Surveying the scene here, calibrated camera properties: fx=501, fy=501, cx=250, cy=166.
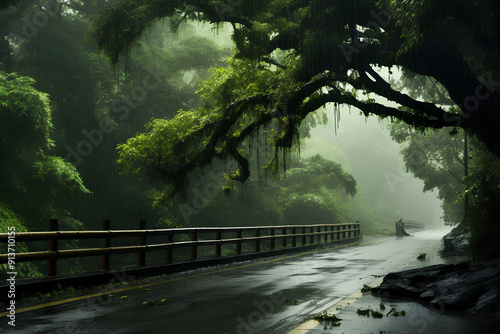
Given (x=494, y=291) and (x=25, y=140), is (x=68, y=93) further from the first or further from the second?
(x=494, y=291)

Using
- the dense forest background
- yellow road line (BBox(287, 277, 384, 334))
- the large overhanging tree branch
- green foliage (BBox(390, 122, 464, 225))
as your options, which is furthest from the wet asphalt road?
green foliage (BBox(390, 122, 464, 225))

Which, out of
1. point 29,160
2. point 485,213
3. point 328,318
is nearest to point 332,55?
point 485,213

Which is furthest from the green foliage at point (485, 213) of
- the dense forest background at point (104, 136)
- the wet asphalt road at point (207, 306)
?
the dense forest background at point (104, 136)

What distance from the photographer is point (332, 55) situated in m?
14.4

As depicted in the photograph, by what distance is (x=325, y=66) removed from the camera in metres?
14.7

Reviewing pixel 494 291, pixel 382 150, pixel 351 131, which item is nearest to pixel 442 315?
pixel 494 291

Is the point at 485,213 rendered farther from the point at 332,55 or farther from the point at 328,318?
the point at 328,318

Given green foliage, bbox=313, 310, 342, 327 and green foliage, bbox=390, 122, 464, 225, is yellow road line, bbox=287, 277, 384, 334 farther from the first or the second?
green foliage, bbox=390, 122, 464, 225

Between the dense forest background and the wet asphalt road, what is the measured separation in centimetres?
547

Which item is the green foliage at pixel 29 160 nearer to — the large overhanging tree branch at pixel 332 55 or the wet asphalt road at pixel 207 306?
the large overhanging tree branch at pixel 332 55

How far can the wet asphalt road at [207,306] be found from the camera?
6582 millimetres

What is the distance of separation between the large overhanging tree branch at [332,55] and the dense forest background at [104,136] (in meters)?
1.08

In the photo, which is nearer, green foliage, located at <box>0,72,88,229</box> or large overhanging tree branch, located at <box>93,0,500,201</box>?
large overhanging tree branch, located at <box>93,0,500,201</box>

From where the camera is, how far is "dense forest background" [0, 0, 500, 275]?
867 inches
